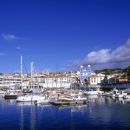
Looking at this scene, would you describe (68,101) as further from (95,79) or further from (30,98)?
(95,79)

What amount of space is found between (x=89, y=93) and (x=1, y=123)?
172 ft

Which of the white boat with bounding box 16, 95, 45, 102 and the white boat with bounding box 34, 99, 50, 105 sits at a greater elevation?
the white boat with bounding box 16, 95, 45, 102

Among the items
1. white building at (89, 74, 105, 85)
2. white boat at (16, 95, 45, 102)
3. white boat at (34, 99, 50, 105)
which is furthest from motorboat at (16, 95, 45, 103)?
white building at (89, 74, 105, 85)

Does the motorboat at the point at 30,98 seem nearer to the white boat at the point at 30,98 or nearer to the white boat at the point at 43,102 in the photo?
the white boat at the point at 30,98

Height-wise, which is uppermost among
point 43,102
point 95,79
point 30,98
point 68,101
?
point 95,79

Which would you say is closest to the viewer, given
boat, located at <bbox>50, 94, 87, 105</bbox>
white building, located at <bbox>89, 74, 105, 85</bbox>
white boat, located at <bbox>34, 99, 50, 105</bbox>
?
boat, located at <bbox>50, 94, 87, 105</bbox>

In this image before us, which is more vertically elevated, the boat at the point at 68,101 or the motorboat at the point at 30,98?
the motorboat at the point at 30,98

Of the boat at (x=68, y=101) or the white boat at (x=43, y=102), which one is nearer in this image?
the boat at (x=68, y=101)

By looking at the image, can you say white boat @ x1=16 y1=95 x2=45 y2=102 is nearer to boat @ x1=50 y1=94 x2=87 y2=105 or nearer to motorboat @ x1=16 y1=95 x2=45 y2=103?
motorboat @ x1=16 y1=95 x2=45 y2=103

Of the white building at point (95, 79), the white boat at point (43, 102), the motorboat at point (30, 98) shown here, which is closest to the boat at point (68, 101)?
the white boat at point (43, 102)

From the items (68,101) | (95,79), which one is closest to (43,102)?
(68,101)

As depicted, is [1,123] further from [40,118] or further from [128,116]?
[128,116]

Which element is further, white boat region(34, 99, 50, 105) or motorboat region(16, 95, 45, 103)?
motorboat region(16, 95, 45, 103)

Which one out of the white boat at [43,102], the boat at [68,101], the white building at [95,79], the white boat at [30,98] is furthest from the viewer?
the white building at [95,79]
